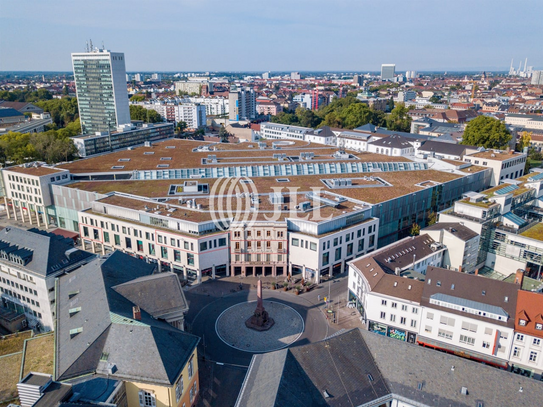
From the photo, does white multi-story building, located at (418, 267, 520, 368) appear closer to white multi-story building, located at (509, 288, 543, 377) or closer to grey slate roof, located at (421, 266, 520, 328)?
grey slate roof, located at (421, 266, 520, 328)

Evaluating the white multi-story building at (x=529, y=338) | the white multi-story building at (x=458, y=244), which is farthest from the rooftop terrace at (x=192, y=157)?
the white multi-story building at (x=529, y=338)

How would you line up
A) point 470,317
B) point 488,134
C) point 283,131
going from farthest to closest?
1. point 283,131
2. point 488,134
3. point 470,317

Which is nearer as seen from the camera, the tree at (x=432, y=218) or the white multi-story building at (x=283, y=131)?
the tree at (x=432, y=218)

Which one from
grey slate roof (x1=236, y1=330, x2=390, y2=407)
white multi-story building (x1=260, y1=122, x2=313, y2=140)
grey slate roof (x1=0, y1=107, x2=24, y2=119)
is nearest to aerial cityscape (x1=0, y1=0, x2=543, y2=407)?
grey slate roof (x1=236, y1=330, x2=390, y2=407)

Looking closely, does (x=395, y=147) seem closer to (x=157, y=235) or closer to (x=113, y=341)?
(x=157, y=235)

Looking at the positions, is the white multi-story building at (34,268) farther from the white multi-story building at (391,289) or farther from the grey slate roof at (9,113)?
→ the grey slate roof at (9,113)

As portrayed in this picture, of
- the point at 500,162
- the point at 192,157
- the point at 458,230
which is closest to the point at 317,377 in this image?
the point at 458,230
